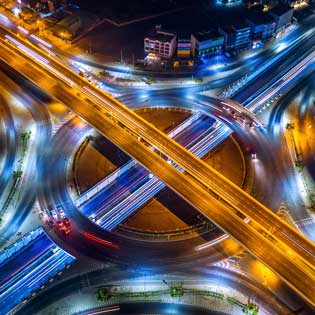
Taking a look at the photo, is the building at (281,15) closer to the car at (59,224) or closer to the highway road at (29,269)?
the car at (59,224)

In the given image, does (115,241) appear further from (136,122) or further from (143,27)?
(143,27)

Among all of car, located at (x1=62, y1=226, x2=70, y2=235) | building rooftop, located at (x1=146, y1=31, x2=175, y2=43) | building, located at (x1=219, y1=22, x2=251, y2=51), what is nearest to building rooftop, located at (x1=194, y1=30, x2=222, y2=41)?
building, located at (x1=219, y1=22, x2=251, y2=51)

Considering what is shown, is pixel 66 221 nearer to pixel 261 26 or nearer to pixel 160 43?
pixel 160 43

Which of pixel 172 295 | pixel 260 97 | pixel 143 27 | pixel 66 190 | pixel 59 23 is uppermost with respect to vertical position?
pixel 143 27

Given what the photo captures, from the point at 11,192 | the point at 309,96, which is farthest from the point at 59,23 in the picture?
the point at 309,96

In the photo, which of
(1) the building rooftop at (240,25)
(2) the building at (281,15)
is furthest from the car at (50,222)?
(2) the building at (281,15)

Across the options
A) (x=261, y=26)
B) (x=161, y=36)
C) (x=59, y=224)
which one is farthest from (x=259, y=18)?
(x=59, y=224)
